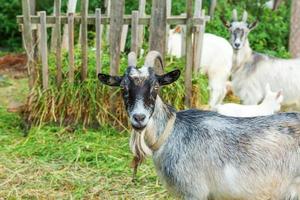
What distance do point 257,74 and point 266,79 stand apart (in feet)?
0.45

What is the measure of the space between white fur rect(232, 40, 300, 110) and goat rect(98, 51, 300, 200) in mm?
3804

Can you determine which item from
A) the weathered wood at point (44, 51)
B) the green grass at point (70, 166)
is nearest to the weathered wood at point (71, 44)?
the weathered wood at point (44, 51)

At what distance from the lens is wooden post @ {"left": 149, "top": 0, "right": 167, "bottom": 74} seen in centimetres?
696

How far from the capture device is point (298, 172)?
14.3 ft

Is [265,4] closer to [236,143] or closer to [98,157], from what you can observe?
[98,157]

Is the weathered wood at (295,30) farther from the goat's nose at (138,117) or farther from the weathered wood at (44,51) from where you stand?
the goat's nose at (138,117)

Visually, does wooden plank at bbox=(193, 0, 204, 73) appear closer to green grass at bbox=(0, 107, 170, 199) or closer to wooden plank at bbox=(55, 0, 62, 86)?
green grass at bbox=(0, 107, 170, 199)

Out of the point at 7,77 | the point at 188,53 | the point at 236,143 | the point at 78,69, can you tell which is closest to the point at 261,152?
the point at 236,143

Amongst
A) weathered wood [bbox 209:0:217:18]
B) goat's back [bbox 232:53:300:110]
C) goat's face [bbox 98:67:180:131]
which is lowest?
goat's back [bbox 232:53:300:110]

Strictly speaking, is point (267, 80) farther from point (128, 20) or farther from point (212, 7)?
point (212, 7)

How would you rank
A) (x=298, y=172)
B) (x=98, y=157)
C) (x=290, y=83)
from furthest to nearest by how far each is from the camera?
(x=290, y=83), (x=98, y=157), (x=298, y=172)

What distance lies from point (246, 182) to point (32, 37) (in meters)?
3.87

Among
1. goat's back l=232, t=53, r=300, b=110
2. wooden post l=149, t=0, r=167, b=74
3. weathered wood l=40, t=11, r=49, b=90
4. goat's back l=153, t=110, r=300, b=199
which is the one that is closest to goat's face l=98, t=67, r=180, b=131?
goat's back l=153, t=110, r=300, b=199

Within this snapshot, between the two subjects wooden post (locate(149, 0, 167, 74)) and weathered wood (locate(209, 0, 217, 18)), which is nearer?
wooden post (locate(149, 0, 167, 74))
